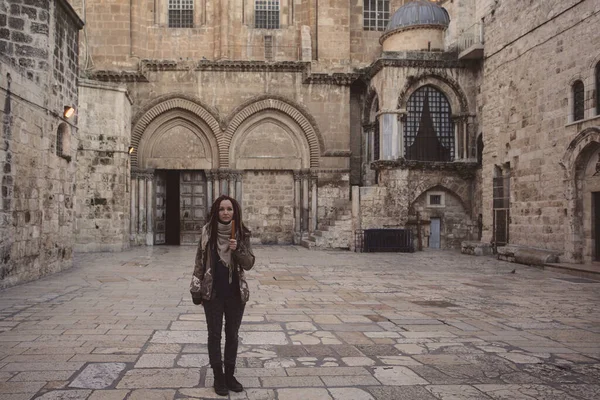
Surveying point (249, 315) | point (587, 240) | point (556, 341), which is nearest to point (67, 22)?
point (249, 315)

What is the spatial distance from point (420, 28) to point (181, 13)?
10214mm

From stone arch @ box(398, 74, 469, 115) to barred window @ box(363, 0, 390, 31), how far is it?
4.58m

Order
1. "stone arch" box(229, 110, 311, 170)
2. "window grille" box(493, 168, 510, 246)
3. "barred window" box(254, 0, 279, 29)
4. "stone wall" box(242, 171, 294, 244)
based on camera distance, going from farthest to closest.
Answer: "barred window" box(254, 0, 279, 29) → "stone wall" box(242, 171, 294, 244) → "stone arch" box(229, 110, 311, 170) → "window grille" box(493, 168, 510, 246)

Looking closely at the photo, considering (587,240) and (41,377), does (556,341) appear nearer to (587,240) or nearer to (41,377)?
(41,377)

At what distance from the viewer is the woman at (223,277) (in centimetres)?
459

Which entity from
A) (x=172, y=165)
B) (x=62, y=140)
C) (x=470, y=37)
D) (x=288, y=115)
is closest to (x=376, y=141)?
(x=288, y=115)

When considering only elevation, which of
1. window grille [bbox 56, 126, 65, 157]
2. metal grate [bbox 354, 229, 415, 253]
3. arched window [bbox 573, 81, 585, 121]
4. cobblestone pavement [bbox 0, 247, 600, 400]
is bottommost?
cobblestone pavement [bbox 0, 247, 600, 400]

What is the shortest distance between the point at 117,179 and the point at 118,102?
2.67 meters

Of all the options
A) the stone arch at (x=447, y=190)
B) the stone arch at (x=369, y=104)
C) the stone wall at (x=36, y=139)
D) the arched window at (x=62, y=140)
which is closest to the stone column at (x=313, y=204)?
the stone arch at (x=369, y=104)

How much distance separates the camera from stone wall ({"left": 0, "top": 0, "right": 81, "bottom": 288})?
33.9 ft

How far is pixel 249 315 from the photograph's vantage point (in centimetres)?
786

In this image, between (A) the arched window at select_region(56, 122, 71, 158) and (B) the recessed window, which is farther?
(B) the recessed window

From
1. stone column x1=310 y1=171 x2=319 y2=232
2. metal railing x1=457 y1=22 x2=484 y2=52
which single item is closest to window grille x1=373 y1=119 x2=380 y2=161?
stone column x1=310 y1=171 x2=319 y2=232

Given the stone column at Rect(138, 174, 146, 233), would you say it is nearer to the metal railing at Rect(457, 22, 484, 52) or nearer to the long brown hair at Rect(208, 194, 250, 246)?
the metal railing at Rect(457, 22, 484, 52)
